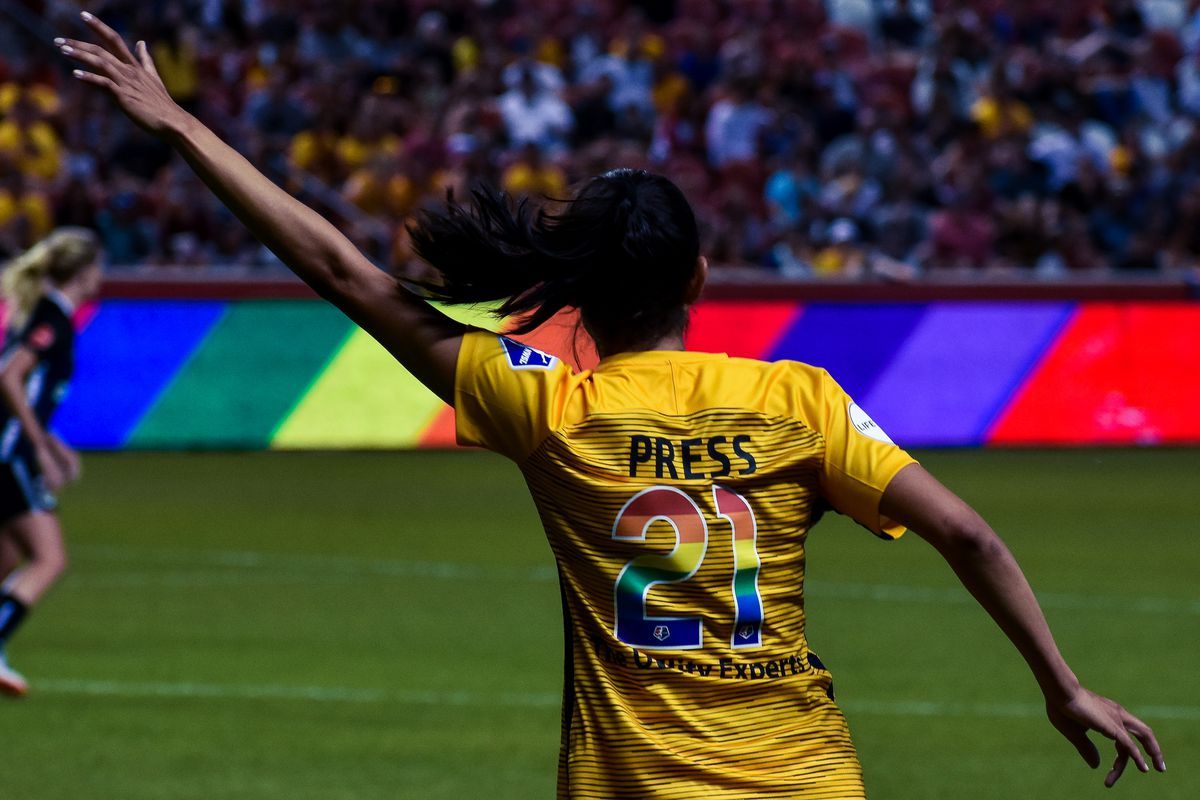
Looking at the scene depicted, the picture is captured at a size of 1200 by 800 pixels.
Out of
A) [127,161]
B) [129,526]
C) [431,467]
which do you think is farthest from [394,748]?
[127,161]

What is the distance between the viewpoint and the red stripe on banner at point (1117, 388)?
57.3 feet

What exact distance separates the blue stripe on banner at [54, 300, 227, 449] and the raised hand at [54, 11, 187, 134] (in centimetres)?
1376

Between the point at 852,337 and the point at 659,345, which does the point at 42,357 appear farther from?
the point at 852,337

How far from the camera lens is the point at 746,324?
17.6m

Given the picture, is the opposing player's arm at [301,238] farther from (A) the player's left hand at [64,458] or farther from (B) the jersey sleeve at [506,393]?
(A) the player's left hand at [64,458]

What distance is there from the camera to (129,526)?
1427 cm

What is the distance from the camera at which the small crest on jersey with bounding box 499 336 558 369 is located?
333 cm

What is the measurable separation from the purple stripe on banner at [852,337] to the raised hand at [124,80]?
14096 millimetres

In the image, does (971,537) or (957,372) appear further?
(957,372)

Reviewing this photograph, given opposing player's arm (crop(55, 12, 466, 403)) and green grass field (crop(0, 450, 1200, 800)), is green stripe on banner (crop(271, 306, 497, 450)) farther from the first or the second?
opposing player's arm (crop(55, 12, 466, 403))

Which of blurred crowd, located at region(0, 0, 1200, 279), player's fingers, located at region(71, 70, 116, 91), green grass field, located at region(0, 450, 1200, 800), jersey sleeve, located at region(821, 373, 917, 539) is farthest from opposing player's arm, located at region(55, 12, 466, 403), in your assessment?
blurred crowd, located at region(0, 0, 1200, 279)

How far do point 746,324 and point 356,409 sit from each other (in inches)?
142

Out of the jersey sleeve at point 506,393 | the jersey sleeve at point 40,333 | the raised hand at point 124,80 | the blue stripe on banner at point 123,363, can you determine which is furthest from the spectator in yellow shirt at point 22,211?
the jersey sleeve at point 506,393

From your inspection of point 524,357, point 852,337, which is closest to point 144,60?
point 524,357
